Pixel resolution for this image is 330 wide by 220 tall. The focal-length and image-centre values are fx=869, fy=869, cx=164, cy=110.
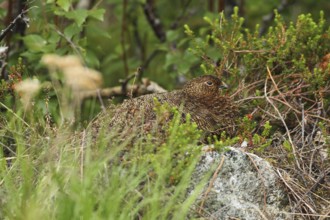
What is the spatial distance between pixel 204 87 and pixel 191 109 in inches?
12.8

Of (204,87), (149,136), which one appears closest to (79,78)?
(149,136)

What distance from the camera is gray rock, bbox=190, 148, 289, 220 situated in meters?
4.93

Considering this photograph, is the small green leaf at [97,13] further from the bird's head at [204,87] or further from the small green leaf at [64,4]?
the bird's head at [204,87]

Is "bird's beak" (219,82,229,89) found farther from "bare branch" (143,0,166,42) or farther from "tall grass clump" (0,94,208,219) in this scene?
"bare branch" (143,0,166,42)

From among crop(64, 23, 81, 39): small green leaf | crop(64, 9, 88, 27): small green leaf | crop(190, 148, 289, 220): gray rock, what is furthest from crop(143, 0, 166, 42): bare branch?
crop(190, 148, 289, 220): gray rock

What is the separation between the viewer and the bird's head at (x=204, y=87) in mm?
6082

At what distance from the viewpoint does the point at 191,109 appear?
5840 mm

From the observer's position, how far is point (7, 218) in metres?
4.29

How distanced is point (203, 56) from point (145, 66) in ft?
7.59

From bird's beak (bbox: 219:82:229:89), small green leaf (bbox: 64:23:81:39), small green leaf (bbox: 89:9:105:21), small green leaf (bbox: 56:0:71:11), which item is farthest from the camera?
small green leaf (bbox: 64:23:81:39)

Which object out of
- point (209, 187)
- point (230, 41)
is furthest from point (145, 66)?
point (209, 187)

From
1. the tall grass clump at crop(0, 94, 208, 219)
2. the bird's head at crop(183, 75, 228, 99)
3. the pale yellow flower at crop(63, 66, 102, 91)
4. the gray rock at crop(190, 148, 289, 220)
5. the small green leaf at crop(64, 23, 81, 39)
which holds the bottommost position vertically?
the gray rock at crop(190, 148, 289, 220)

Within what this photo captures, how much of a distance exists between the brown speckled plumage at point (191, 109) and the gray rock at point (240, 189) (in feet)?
1.37

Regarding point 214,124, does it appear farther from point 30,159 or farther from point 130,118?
point 30,159
